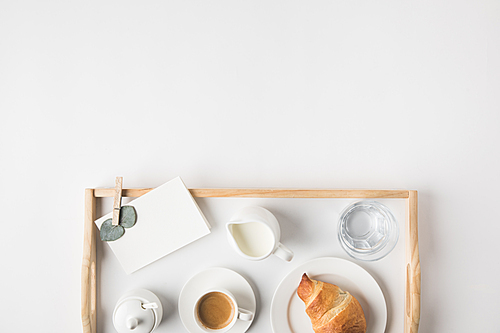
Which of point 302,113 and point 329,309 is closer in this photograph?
point 329,309

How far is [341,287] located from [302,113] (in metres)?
0.50

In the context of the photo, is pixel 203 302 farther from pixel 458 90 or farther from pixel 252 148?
pixel 458 90

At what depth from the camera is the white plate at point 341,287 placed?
90cm

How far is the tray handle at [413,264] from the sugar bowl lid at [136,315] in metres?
0.68

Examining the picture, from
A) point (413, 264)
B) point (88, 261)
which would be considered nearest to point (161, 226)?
point (88, 261)

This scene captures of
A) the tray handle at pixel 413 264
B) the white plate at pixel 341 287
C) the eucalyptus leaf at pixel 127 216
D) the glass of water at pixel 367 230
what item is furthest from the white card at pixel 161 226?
the tray handle at pixel 413 264

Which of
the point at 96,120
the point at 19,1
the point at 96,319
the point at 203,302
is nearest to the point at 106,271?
the point at 96,319

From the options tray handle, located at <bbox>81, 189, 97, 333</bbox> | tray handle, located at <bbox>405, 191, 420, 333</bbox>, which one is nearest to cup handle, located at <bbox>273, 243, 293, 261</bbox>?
tray handle, located at <bbox>405, 191, 420, 333</bbox>

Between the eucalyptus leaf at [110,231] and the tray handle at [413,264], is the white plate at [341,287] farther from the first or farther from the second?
the eucalyptus leaf at [110,231]

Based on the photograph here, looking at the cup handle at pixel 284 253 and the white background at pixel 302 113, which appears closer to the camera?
the cup handle at pixel 284 253

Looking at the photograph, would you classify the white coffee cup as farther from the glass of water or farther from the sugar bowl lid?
the glass of water

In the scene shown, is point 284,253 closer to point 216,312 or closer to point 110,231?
point 216,312

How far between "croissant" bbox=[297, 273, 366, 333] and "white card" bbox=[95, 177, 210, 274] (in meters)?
0.31

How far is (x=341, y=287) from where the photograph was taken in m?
0.90
